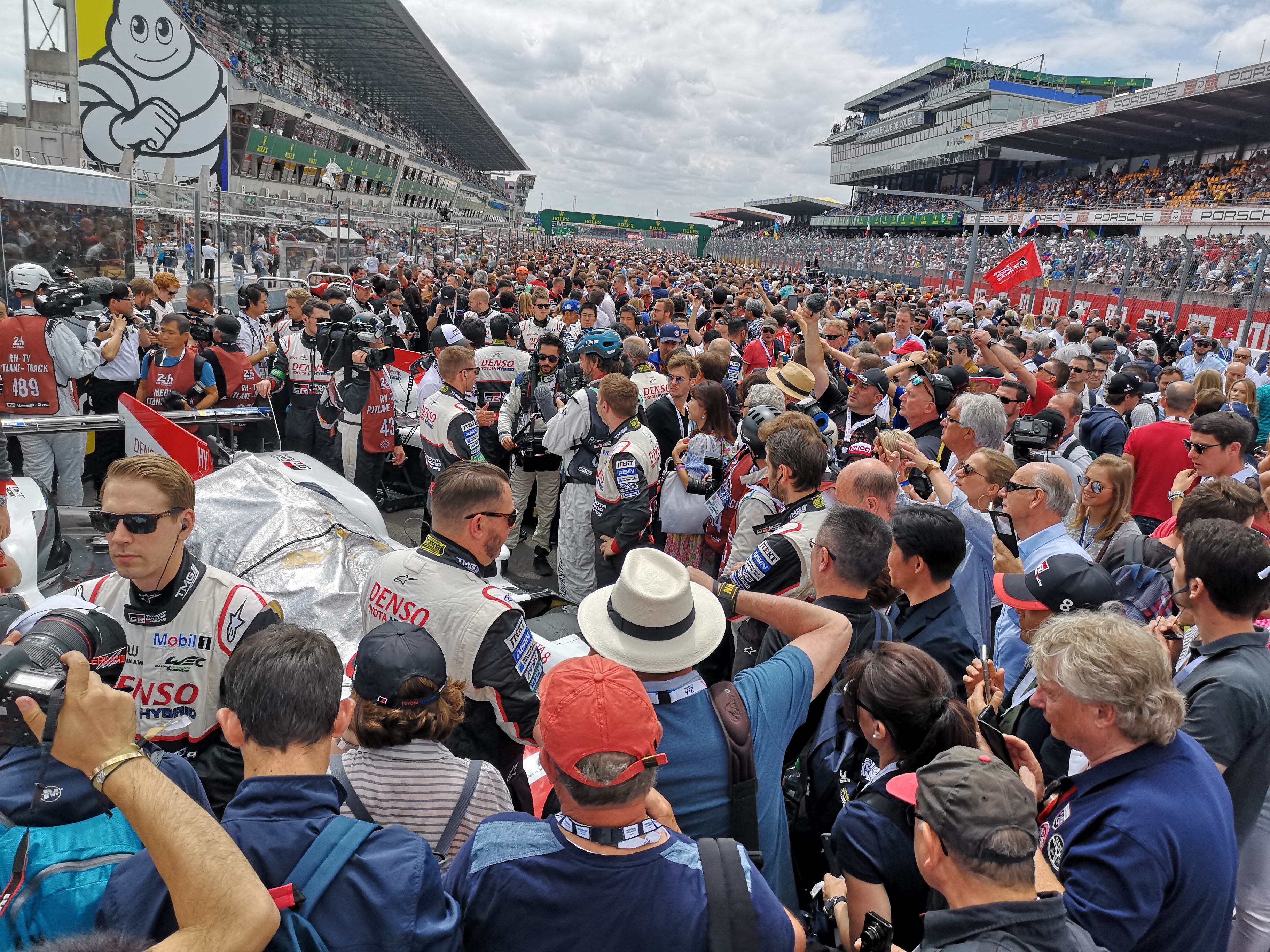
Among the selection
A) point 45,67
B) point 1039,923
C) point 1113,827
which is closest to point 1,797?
point 1039,923

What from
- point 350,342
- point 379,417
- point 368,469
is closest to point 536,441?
point 379,417

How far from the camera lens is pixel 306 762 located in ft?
5.37

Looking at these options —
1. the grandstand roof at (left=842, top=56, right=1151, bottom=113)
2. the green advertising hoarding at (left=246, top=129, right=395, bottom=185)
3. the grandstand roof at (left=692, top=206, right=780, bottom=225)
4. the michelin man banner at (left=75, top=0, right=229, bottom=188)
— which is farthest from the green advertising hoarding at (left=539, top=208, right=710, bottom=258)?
the michelin man banner at (left=75, top=0, right=229, bottom=188)

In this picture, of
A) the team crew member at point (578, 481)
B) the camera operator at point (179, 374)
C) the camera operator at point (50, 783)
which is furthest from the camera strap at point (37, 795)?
the camera operator at point (179, 374)

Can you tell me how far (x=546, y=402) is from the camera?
20.1 ft

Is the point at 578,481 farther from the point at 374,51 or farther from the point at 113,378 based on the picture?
the point at 374,51

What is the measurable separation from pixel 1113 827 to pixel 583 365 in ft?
15.3

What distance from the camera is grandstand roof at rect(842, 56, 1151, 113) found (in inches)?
2566

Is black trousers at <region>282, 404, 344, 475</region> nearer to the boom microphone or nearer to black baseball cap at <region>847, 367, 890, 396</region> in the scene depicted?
the boom microphone

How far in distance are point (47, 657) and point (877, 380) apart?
5.63 meters

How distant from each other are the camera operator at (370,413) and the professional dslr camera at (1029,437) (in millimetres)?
4997

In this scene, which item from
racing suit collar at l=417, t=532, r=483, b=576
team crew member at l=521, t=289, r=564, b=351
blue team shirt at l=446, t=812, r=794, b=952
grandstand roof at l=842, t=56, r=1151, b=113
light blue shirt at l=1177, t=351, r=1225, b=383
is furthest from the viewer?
grandstand roof at l=842, t=56, r=1151, b=113

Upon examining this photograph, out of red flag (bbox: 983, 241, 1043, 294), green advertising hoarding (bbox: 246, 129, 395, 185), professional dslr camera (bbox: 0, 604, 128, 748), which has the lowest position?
professional dslr camera (bbox: 0, 604, 128, 748)

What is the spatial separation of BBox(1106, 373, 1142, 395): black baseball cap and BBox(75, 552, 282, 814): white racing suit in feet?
22.1
